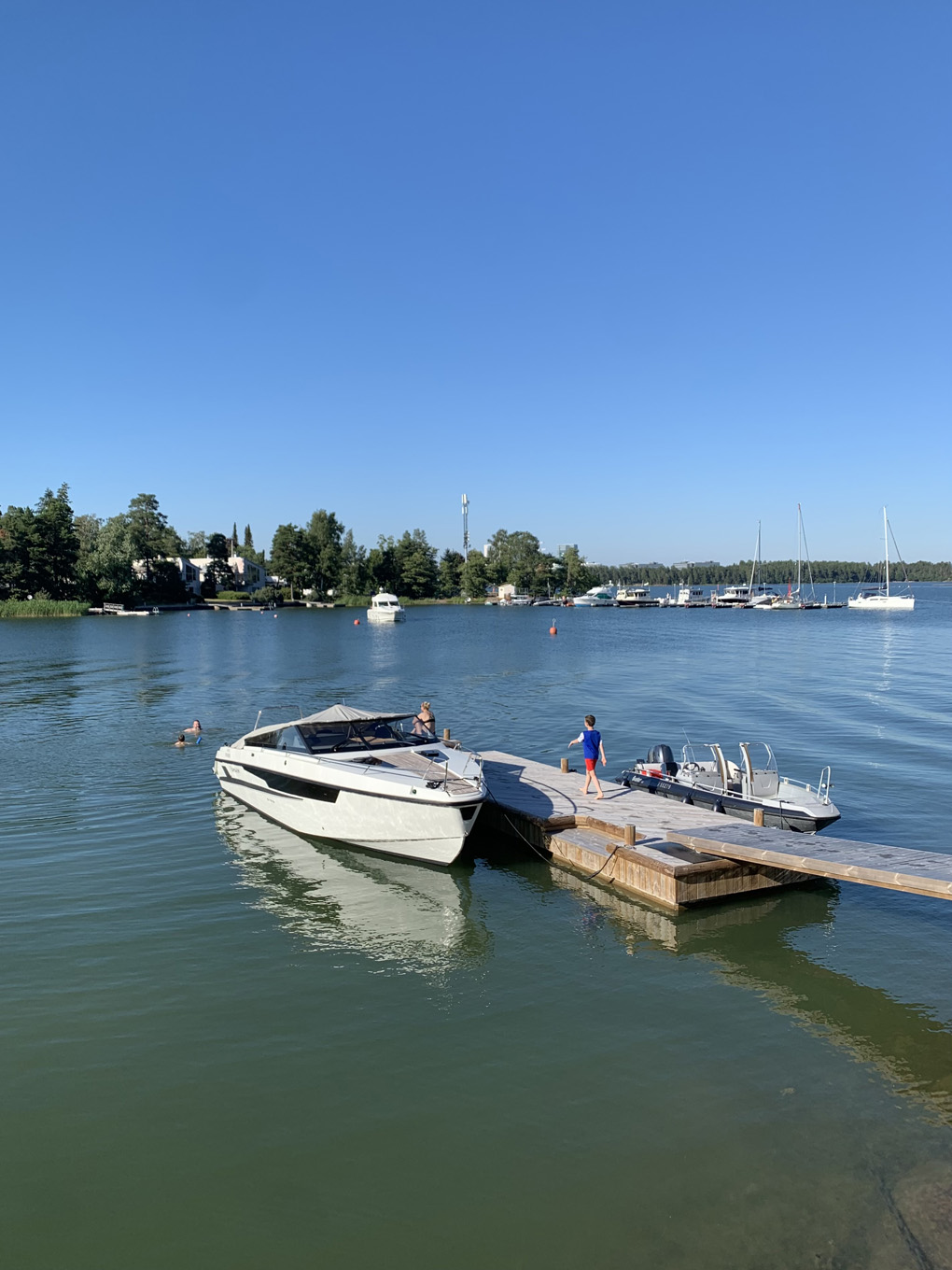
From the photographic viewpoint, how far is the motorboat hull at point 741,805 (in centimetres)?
1450

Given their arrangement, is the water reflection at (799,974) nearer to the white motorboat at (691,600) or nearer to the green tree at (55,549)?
the green tree at (55,549)

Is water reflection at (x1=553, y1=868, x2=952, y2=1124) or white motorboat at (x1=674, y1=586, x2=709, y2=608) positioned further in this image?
white motorboat at (x1=674, y1=586, x2=709, y2=608)

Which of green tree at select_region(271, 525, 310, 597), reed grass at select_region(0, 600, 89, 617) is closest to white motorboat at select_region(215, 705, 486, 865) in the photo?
reed grass at select_region(0, 600, 89, 617)

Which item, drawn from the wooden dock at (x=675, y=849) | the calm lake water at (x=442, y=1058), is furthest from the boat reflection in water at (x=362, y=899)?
the wooden dock at (x=675, y=849)

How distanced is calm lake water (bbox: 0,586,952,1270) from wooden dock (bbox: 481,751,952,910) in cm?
51

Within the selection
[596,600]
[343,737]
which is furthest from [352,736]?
[596,600]

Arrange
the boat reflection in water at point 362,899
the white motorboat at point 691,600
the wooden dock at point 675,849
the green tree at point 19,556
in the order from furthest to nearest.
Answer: the white motorboat at point 691,600 < the green tree at point 19,556 < the boat reflection in water at point 362,899 < the wooden dock at point 675,849

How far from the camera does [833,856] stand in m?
11.2

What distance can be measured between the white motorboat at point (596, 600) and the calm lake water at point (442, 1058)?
139492 millimetres

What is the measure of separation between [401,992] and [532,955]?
2.07m

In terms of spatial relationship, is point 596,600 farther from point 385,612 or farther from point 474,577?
point 385,612

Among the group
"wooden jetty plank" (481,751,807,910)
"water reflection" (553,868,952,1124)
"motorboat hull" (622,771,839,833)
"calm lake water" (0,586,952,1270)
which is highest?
"motorboat hull" (622,771,839,833)

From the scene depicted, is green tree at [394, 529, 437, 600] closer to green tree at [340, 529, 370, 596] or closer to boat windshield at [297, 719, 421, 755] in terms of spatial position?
green tree at [340, 529, 370, 596]

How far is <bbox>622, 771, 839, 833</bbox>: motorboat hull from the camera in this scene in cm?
1450
